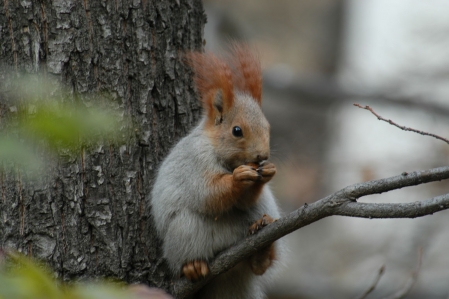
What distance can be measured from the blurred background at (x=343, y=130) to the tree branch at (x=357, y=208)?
1794 millimetres

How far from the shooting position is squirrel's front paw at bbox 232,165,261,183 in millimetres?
1871

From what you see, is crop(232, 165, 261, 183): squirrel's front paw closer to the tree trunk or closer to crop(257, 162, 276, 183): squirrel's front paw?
crop(257, 162, 276, 183): squirrel's front paw

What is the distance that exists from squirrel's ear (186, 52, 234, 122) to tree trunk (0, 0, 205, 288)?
0.12 metres

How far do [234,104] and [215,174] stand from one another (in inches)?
10.3

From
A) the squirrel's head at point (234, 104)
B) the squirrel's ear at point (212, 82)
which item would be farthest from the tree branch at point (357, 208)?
the squirrel's ear at point (212, 82)

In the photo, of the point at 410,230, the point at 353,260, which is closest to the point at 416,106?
the point at 410,230

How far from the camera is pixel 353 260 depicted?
16.3 feet

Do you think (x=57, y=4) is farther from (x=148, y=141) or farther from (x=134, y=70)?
(x=148, y=141)

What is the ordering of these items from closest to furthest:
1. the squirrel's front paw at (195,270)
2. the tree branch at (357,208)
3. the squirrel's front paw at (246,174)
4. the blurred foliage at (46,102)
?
the tree branch at (357,208), the blurred foliage at (46,102), the squirrel's front paw at (246,174), the squirrel's front paw at (195,270)

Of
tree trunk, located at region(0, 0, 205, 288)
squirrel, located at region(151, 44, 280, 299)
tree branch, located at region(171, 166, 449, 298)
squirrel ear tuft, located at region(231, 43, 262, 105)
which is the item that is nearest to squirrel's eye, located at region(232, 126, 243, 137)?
squirrel, located at region(151, 44, 280, 299)

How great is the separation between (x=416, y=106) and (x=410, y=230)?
1.02 m

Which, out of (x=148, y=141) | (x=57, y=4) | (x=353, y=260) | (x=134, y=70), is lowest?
(x=353, y=260)

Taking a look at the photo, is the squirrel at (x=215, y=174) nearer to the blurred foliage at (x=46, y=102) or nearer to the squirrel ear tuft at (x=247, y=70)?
the squirrel ear tuft at (x=247, y=70)

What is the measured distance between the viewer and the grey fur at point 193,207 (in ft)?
6.63
